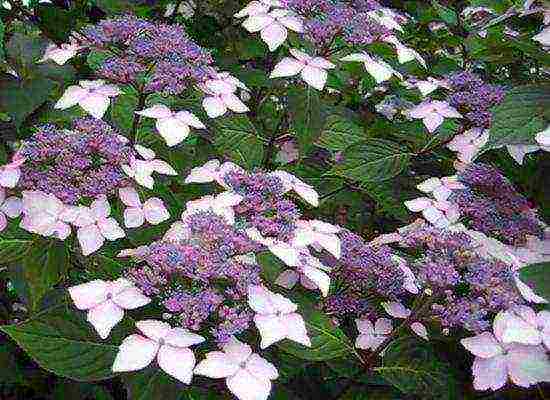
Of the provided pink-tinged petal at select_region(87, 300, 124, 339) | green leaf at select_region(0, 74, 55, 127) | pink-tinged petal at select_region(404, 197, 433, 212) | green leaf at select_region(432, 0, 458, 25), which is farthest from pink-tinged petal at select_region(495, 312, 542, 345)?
green leaf at select_region(432, 0, 458, 25)

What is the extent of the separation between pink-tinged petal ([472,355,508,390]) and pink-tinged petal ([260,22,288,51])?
614mm

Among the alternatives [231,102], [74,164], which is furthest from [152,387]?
[231,102]

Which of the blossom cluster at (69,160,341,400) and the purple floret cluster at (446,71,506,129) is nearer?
the blossom cluster at (69,160,341,400)

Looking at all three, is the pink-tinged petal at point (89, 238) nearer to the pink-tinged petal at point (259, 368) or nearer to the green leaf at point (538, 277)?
the pink-tinged petal at point (259, 368)

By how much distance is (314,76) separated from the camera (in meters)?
1.40

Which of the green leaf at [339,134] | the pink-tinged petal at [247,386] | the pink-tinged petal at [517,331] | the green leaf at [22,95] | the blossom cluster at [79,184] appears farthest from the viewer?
the green leaf at [339,134]

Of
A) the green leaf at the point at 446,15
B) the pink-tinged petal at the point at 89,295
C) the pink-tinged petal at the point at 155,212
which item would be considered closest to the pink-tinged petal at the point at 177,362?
the pink-tinged petal at the point at 89,295

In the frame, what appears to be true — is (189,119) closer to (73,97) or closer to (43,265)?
(73,97)

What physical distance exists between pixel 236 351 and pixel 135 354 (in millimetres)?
109

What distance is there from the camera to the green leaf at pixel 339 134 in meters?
1.63

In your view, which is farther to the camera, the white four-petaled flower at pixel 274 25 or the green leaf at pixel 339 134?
the green leaf at pixel 339 134

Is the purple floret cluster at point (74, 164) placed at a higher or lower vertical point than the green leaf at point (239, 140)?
higher

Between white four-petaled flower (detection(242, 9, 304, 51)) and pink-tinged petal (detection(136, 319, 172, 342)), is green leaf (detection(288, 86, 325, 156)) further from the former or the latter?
pink-tinged petal (detection(136, 319, 172, 342))

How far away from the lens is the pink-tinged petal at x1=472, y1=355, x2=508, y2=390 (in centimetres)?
103
